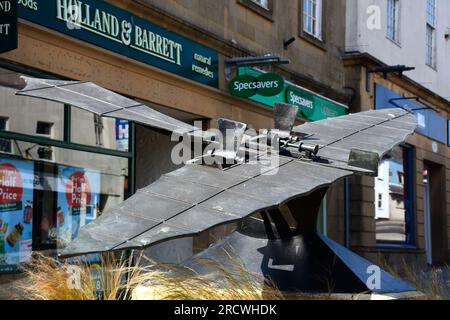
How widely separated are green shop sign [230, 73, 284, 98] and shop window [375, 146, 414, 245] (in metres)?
7.33

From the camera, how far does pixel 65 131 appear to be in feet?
34.7

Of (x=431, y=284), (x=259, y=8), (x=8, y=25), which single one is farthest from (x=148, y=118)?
(x=259, y=8)

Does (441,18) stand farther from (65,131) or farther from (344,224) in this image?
(65,131)

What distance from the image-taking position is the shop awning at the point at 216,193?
11.4ft

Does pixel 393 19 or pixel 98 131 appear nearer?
pixel 98 131

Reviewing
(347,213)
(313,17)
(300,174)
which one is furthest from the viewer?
(347,213)

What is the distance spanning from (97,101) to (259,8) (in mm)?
10733

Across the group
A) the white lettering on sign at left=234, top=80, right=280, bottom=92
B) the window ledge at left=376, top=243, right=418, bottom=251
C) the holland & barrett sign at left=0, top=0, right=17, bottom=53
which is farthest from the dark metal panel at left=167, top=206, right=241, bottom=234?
the window ledge at left=376, top=243, right=418, bottom=251

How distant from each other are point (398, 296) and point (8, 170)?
5640mm

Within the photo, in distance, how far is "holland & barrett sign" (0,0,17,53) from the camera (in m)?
8.66

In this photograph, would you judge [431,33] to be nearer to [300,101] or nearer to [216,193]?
[300,101]

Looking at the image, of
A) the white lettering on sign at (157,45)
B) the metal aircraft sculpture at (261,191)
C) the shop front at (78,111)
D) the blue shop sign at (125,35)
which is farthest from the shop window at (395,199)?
the metal aircraft sculpture at (261,191)

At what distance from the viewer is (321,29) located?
61.6ft

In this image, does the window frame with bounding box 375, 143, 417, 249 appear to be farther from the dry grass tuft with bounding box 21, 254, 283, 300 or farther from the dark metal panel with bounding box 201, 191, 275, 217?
the dark metal panel with bounding box 201, 191, 275, 217
